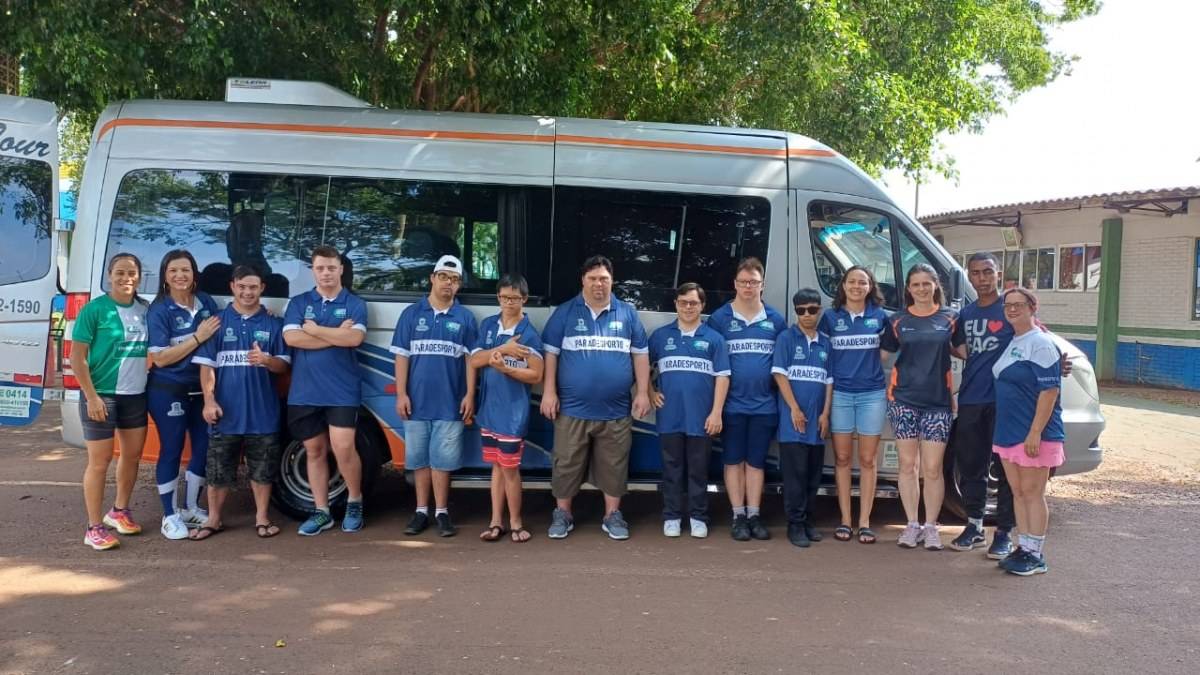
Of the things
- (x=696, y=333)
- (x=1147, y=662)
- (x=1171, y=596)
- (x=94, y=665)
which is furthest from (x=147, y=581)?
(x=1171, y=596)

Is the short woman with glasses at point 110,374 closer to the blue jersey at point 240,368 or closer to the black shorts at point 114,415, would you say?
the black shorts at point 114,415

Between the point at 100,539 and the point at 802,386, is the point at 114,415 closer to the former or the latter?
the point at 100,539

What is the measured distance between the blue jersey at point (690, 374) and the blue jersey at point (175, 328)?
283 centimetres

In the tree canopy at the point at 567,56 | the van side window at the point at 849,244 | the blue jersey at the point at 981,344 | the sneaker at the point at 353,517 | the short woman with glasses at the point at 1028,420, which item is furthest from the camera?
the tree canopy at the point at 567,56

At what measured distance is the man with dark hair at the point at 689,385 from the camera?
579 cm

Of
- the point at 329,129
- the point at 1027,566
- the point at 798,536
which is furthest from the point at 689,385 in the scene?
the point at 329,129

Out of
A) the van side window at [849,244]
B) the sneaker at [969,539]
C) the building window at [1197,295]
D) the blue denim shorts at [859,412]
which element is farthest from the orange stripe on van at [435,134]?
the building window at [1197,295]

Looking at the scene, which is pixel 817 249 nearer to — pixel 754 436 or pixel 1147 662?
pixel 754 436

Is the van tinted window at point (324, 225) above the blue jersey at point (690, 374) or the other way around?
above

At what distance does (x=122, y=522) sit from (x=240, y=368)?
1281 mm

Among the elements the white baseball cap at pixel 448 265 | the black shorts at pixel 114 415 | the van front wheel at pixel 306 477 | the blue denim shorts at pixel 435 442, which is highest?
the white baseball cap at pixel 448 265

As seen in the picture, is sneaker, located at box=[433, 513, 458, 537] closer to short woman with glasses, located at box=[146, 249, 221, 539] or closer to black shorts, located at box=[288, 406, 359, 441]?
black shorts, located at box=[288, 406, 359, 441]

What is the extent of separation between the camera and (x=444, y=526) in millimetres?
5949

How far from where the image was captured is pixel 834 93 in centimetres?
1030
